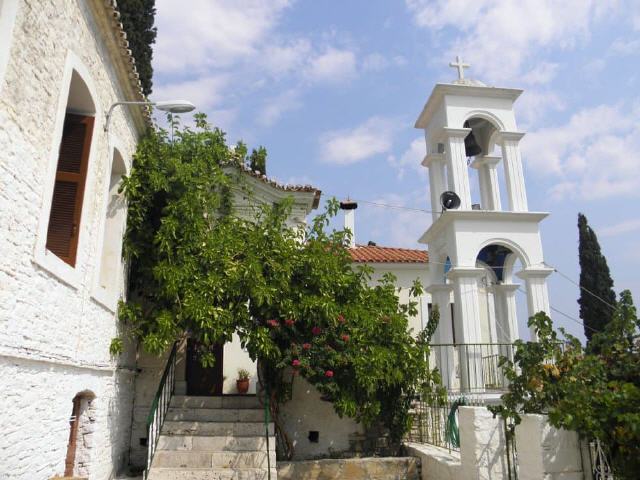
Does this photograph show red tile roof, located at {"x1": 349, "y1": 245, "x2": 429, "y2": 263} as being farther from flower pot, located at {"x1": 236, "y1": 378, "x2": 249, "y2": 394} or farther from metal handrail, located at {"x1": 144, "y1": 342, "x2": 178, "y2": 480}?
metal handrail, located at {"x1": 144, "y1": 342, "x2": 178, "y2": 480}

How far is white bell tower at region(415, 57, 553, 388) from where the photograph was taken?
1114 cm

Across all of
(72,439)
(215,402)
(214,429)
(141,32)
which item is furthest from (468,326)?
(141,32)

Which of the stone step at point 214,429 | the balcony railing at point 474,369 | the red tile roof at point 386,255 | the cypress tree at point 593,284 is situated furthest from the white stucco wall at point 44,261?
the cypress tree at point 593,284

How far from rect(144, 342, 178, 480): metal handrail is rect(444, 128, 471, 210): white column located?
6.95 metres

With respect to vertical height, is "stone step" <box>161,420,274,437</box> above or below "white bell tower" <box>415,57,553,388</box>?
below

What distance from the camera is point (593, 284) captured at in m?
20.1

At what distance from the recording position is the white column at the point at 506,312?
12297 millimetres

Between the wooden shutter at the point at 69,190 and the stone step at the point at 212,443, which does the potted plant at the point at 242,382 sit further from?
the wooden shutter at the point at 69,190

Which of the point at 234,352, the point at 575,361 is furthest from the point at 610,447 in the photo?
the point at 234,352

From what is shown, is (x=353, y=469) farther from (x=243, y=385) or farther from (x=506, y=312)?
(x=506, y=312)

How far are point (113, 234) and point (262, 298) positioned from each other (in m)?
2.68

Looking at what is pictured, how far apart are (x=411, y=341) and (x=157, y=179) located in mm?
5327

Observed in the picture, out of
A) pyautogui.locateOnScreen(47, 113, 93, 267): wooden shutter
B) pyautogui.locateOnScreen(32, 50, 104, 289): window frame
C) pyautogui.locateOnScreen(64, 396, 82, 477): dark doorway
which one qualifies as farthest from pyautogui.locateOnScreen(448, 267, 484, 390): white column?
pyautogui.locateOnScreen(47, 113, 93, 267): wooden shutter

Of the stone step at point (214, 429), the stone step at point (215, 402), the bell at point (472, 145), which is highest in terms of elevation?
the bell at point (472, 145)
